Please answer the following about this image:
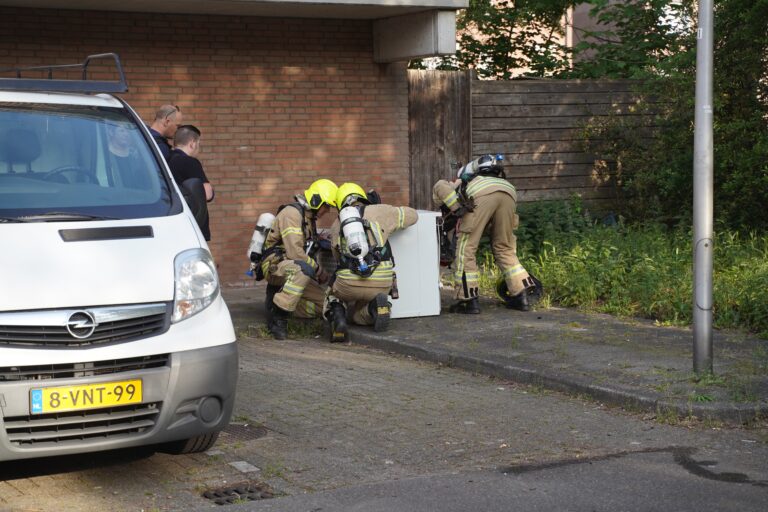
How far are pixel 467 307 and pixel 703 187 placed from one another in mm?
3826

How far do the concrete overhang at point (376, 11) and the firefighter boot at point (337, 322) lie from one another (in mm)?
3637

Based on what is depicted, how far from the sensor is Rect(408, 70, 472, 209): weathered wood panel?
46.5ft

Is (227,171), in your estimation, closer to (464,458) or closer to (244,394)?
(244,394)

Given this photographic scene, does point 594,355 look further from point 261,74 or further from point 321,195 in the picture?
point 261,74

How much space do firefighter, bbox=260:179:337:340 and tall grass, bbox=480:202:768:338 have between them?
8.10ft

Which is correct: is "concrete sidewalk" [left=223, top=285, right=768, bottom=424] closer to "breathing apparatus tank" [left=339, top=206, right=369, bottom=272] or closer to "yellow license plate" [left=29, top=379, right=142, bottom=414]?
"breathing apparatus tank" [left=339, top=206, right=369, bottom=272]

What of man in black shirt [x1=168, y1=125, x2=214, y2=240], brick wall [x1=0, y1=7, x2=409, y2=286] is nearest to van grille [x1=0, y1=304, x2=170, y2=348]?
man in black shirt [x1=168, y1=125, x2=214, y2=240]

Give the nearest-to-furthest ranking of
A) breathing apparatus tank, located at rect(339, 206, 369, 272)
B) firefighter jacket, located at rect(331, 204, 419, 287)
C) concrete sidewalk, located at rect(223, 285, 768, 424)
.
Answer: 1. concrete sidewalk, located at rect(223, 285, 768, 424)
2. breathing apparatus tank, located at rect(339, 206, 369, 272)
3. firefighter jacket, located at rect(331, 204, 419, 287)

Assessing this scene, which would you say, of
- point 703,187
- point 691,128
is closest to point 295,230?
point 703,187

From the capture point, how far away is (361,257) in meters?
9.62

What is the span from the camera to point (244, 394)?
7887mm

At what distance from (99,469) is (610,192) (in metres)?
10.5

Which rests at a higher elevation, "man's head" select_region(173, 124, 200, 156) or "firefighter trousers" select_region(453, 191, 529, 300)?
"man's head" select_region(173, 124, 200, 156)

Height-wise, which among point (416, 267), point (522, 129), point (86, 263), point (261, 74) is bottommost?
point (416, 267)
